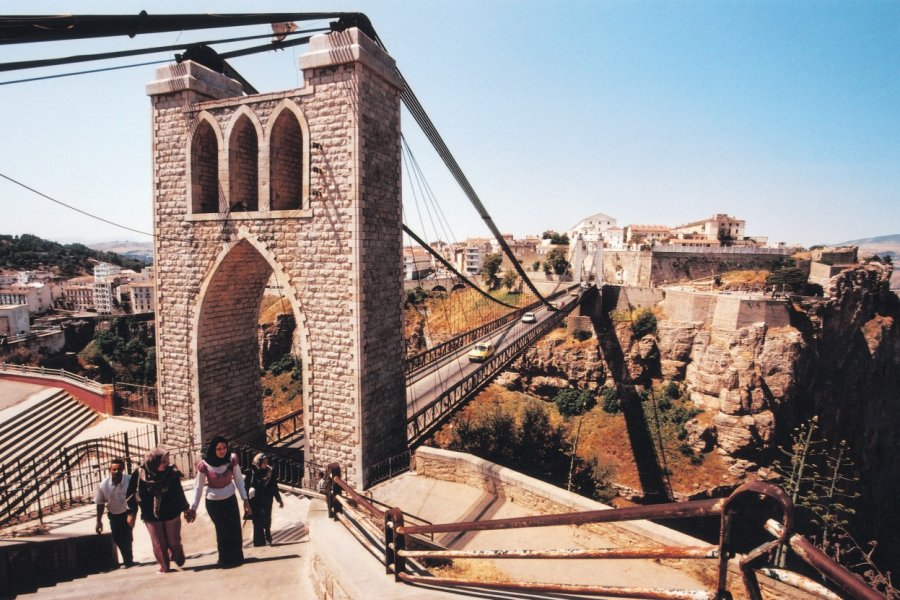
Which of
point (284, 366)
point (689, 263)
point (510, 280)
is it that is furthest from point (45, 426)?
point (689, 263)

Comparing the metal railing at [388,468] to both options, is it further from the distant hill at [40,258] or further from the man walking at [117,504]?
the distant hill at [40,258]

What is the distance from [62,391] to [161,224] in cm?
762

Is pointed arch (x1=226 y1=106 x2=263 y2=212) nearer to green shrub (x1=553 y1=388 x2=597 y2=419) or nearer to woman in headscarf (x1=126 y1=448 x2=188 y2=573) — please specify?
woman in headscarf (x1=126 y1=448 x2=188 y2=573)

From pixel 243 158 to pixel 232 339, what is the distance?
11.4 ft

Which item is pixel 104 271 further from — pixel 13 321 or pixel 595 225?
pixel 595 225

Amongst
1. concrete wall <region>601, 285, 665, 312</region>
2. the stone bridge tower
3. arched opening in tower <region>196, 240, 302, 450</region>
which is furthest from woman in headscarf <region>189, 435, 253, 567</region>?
concrete wall <region>601, 285, 665, 312</region>

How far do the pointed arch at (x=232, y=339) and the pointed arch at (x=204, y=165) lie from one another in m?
1.13

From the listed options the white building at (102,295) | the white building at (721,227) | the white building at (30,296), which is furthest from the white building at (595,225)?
the white building at (30,296)

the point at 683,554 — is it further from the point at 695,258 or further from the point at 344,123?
the point at 695,258

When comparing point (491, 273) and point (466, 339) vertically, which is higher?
point (491, 273)

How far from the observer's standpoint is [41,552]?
4.48 meters

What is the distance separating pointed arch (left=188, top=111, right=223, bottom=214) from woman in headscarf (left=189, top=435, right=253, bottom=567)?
526 centimetres

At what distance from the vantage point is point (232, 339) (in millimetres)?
8789

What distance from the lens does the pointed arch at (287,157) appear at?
7.14 m
